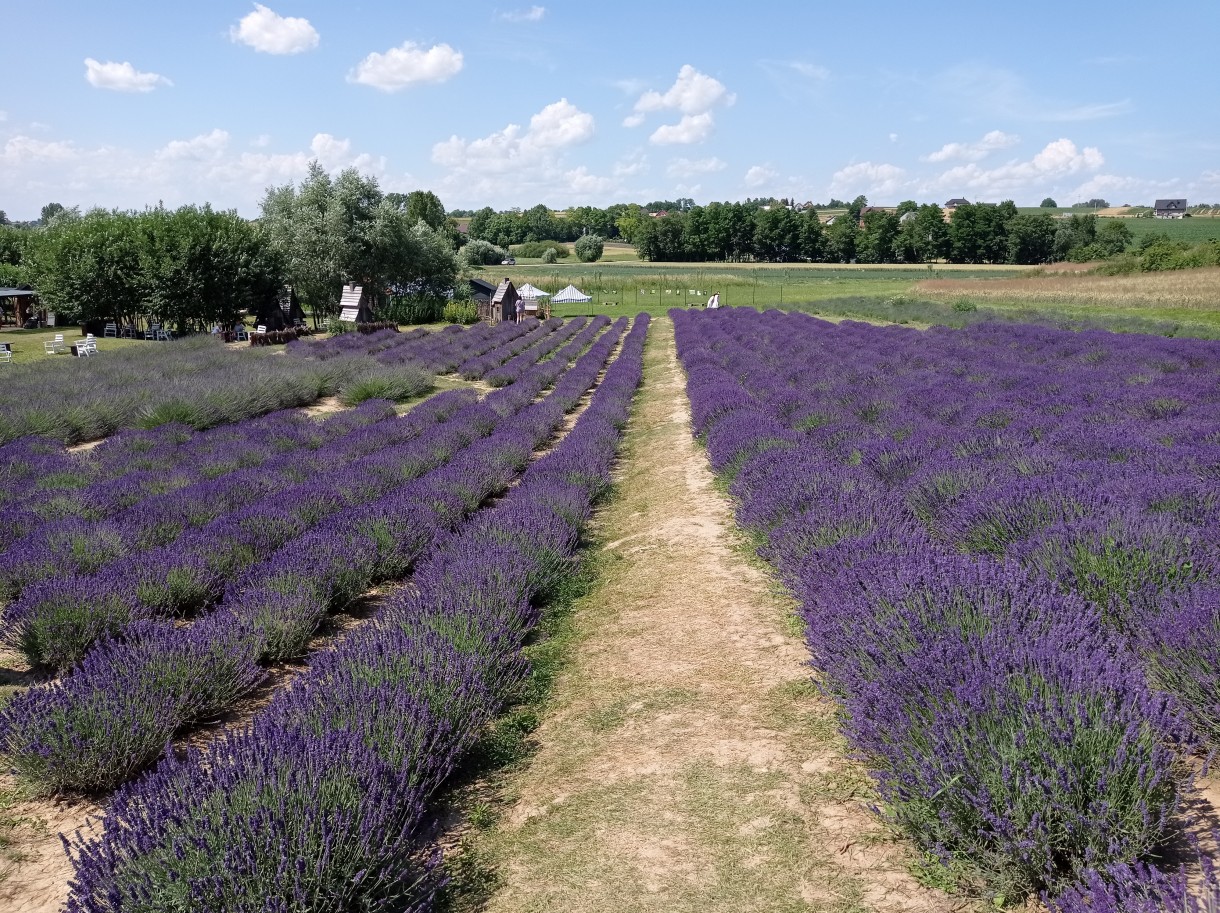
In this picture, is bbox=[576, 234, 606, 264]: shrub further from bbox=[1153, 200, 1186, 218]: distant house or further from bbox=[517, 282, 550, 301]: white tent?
bbox=[1153, 200, 1186, 218]: distant house

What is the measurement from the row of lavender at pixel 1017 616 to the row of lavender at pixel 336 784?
1.60m

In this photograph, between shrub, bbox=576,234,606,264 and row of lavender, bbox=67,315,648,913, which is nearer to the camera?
row of lavender, bbox=67,315,648,913

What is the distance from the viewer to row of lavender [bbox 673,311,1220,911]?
2.36 meters

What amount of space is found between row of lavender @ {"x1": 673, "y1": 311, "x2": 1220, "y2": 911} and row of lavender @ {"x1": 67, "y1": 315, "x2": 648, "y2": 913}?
1.60 metres

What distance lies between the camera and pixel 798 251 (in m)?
95.6

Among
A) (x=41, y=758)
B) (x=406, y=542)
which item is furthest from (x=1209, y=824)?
(x=406, y=542)

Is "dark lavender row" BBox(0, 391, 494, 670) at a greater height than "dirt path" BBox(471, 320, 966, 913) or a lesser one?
greater

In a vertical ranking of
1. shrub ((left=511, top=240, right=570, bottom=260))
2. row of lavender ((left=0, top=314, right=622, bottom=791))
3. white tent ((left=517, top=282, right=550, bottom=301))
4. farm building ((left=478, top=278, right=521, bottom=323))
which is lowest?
row of lavender ((left=0, top=314, right=622, bottom=791))

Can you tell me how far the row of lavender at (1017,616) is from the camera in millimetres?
2357

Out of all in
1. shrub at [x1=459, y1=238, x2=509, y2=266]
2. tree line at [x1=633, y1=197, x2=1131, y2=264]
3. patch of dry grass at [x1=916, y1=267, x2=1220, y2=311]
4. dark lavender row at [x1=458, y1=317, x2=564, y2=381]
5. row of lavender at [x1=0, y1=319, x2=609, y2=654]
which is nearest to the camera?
row of lavender at [x1=0, y1=319, x2=609, y2=654]

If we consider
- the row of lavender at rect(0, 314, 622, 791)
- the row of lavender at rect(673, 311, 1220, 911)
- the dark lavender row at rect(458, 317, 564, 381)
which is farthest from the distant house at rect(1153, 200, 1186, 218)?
the row of lavender at rect(0, 314, 622, 791)

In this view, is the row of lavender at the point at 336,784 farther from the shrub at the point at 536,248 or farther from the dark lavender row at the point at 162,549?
the shrub at the point at 536,248

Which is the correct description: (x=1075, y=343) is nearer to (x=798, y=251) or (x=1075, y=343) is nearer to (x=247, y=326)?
(x=247, y=326)

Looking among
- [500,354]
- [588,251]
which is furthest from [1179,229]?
[500,354]
